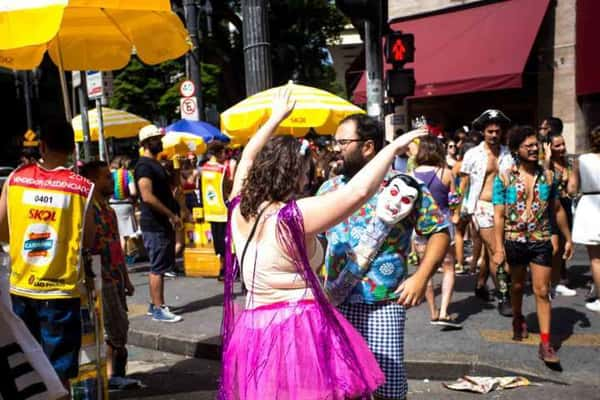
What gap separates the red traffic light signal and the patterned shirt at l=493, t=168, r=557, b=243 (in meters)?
4.46

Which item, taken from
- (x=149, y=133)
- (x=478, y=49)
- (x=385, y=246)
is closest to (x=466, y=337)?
(x=385, y=246)

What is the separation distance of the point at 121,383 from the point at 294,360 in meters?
2.96

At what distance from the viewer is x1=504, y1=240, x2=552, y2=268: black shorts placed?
5.25 meters

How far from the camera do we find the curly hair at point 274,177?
A: 2738 millimetres

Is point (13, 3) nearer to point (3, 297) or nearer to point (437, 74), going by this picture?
point (3, 297)

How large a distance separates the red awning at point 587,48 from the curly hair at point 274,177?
1214 cm

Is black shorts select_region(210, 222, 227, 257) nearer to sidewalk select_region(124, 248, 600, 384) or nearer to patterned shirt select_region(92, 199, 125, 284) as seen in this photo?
sidewalk select_region(124, 248, 600, 384)

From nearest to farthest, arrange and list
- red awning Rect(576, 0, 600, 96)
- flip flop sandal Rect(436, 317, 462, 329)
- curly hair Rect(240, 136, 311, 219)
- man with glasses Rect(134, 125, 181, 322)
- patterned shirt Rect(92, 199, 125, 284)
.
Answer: curly hair Rect(240, 136, 311, 219)
patterned shirt Rect(92, 199, 125, 284)
flip flop sandal Rect(436, 317, 462, 329)
man with glasses Rect(134, 125, 181, 322)
red awning Rect(576, 0, 600, 96)

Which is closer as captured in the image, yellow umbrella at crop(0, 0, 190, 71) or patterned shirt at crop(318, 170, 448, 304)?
patterned shirt at crop(318, 170, 448, 304)

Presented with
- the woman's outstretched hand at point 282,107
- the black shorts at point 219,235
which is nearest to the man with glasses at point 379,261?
the woman's outstretched hand at point 282,107

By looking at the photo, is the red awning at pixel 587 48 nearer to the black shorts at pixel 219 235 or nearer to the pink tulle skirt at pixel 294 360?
the black shorts at pixel 219 235

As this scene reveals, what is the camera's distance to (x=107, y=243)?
185 inches

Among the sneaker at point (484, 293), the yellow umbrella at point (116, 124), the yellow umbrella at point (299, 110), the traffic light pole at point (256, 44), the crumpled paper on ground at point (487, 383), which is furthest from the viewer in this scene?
the yellow umbrella at point (116, 124)

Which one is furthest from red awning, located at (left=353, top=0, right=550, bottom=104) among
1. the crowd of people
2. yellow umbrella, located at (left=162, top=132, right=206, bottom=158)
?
the crowd of people
